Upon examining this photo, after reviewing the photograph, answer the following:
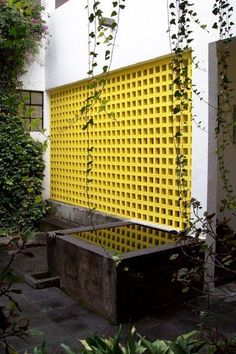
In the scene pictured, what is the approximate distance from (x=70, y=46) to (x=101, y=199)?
2938mm

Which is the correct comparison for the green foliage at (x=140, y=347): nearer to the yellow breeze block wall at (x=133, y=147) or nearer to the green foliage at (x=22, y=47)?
the yellow breeze block wall at (x=133, y=147)

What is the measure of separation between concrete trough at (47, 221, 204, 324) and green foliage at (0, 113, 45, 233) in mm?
3078

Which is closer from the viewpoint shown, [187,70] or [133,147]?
[187,70]

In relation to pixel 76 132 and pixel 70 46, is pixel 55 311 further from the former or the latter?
pixel 70 46

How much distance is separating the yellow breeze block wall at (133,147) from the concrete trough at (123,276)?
1.06 metres

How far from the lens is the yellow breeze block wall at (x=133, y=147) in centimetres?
550

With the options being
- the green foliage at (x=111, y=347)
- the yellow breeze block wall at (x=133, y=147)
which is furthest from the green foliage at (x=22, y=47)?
the green foliage at (x=111, y=347)

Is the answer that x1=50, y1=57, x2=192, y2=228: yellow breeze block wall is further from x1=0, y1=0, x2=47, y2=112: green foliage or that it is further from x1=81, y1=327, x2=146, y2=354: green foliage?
x1=81, y1=327, x2=146, y2=354: green foliage

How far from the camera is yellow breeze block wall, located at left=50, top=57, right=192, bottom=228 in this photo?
550 centimetres

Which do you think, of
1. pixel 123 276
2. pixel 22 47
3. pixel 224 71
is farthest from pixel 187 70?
pixel 22 47

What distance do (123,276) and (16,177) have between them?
14.7 feet

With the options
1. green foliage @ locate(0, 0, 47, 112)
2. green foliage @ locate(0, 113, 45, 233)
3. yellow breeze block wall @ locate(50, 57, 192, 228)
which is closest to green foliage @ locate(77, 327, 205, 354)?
yellow breeze block wall @ locate(50, 57, 192, 228)

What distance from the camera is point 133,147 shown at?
242 inches

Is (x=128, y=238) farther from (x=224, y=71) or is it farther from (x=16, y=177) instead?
(x=16, y=177)
